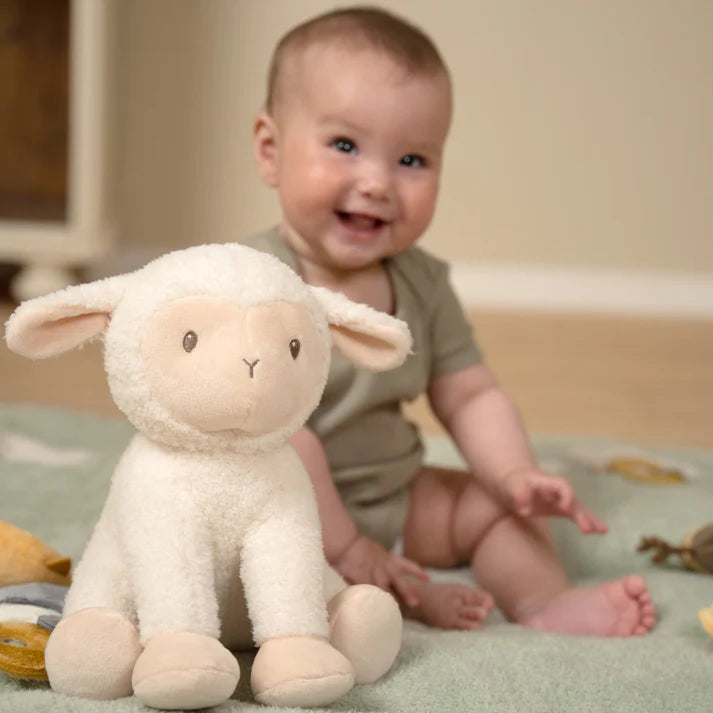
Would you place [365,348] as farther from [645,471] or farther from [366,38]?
[645,471]

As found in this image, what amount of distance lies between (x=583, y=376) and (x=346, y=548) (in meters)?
1.27

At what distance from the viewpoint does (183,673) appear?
53cm

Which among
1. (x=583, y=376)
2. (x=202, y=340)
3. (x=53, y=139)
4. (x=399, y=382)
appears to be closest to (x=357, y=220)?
(x=399, y=382)

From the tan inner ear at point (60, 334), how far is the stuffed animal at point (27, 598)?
0.54 feet

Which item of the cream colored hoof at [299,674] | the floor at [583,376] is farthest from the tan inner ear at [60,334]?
the floor at [583,376]

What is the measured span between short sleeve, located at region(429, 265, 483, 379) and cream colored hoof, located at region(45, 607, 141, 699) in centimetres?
52

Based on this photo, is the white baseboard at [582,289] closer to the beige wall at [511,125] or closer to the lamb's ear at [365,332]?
the beige wall at [511,125]

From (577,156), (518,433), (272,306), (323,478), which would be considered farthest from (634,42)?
(272,306)

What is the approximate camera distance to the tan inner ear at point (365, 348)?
68cm

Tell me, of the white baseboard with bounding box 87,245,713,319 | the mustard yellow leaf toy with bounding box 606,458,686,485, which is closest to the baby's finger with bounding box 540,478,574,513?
the mustard yellow leaf toy with bounding box 606,458,686,485

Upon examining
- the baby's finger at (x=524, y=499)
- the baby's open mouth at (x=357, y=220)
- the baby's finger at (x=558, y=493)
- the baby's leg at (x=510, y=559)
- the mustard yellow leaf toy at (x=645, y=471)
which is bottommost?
the mustard yellow leaf toy at (x=645, y=471)

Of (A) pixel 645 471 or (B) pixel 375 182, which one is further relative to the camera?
(A) pixel 645 471

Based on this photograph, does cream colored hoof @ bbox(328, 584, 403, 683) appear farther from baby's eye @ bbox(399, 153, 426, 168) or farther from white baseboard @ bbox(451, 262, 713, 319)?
white baseboard @ bbox(451, 262, 713, 319)

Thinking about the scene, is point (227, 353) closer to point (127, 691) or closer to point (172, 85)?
point (127, 691)
